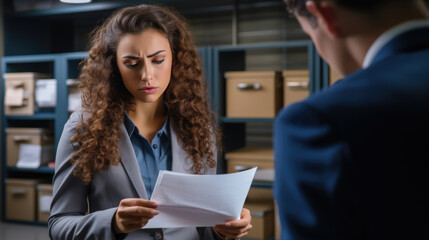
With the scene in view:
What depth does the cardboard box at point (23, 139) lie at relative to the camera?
4.29 metres

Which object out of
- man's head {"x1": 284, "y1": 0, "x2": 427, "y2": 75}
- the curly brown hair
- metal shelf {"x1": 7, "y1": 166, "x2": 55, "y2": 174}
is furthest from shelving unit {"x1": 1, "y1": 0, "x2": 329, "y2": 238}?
man's head {"x1": 284, "y1": 0, "x2": 427, "y2": 75}

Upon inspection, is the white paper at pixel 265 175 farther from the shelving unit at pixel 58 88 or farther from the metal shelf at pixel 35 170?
the metal shelf at pixel 35 170

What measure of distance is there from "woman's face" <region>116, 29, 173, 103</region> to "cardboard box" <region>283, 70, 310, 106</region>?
2081 mm

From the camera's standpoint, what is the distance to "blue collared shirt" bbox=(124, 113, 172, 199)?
1.42 m

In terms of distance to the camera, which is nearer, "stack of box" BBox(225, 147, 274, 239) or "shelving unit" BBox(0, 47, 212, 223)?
"stack of box" BBox(225, 147, 274, 239)

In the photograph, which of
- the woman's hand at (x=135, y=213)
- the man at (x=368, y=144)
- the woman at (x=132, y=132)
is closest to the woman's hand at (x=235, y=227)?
the woman at (x=132, y=132)

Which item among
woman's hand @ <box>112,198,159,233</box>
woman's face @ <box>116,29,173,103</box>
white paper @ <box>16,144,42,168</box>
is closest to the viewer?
woman's hand @ <box>112,198,159,233</box>

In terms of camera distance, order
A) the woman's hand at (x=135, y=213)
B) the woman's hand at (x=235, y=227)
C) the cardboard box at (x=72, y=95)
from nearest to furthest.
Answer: the woman's hand at (x=135, y=213)
the woman's hand at (x=235, y=227)
the cardboard box at (x=72, y=95)

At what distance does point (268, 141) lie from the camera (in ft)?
13.9

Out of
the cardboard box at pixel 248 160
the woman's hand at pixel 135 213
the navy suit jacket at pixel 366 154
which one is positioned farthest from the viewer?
the cardboard box at pixel 248 160

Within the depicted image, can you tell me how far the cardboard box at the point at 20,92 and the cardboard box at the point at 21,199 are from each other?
25.4 inches

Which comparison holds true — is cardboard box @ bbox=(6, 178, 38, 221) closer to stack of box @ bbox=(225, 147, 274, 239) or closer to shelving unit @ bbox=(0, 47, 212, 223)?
shelving unit @ bbox=(0, 47, 212, 223)

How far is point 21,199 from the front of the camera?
4.39 meters

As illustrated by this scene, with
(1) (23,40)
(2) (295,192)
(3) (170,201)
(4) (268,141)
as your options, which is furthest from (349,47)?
(1) (23,40)
